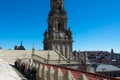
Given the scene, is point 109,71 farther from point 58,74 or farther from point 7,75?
point 58,74

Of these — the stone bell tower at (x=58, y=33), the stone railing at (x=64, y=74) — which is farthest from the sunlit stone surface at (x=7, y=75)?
the stone bell tower at (x=58, y=33)

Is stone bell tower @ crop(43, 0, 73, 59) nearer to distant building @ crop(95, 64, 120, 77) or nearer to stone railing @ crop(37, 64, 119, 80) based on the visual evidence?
distant building @ crop(95, 64, 120, 77)

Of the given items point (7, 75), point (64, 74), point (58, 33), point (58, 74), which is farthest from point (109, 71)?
point (64, 74)

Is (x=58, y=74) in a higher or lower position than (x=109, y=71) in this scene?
higher

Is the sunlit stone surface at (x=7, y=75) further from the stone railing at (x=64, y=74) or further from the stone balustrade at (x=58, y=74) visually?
the stone railing at (x=64, y=74)

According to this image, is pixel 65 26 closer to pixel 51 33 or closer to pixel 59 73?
pixel 51 33

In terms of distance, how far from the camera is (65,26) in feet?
253

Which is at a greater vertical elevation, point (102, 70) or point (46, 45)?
point (46, 45)

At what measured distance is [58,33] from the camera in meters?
75.1

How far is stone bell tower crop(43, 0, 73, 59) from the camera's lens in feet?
244

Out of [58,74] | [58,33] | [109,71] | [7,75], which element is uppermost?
[58,33]

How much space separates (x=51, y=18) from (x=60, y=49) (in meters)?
10.5

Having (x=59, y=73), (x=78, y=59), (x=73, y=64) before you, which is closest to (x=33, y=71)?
(x=59, y=73)

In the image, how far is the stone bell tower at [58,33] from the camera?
7444 centimetres
